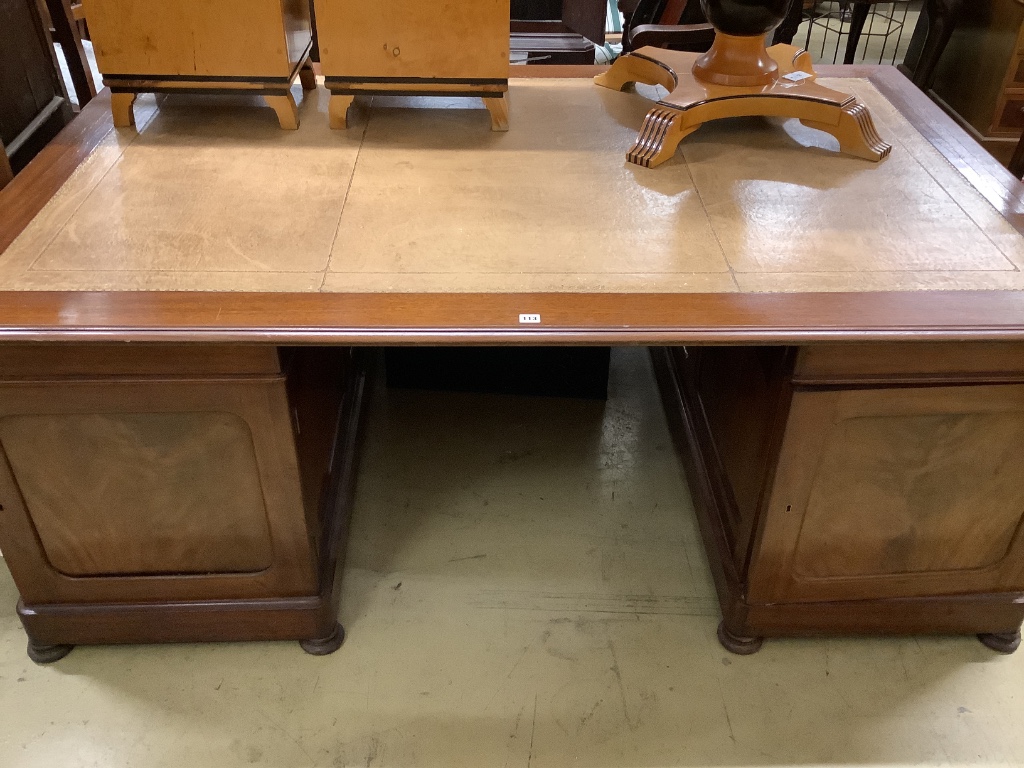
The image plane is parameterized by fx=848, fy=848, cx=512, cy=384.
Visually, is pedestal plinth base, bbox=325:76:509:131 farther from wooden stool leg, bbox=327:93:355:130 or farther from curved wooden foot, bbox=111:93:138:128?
curved wooden foot, bbox=111:93:138:128

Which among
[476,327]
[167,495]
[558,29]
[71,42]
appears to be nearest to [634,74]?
[476,327]

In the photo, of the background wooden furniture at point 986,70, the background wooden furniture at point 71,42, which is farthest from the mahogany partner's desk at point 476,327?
the background wooden furniture at point 986,70

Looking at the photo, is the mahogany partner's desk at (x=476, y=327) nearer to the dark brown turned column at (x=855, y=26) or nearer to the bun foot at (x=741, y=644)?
the bun foot at (x=741, y=644)

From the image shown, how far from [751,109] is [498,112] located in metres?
0.43

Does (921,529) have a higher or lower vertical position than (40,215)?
lower

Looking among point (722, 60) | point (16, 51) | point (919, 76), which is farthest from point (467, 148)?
point (919, 76)

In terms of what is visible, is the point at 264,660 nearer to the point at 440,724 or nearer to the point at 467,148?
the point at 440,724

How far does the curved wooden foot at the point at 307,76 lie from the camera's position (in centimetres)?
161

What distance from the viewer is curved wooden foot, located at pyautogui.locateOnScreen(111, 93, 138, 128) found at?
1426 millimetres

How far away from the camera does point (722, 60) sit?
1.44 metres

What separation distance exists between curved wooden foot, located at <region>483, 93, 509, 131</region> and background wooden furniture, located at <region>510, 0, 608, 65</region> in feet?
3.20

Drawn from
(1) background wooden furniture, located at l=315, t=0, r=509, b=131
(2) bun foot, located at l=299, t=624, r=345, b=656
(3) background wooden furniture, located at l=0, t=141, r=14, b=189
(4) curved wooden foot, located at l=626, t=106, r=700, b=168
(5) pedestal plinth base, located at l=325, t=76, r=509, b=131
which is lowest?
(2) bun foot, located at l=299, t=624, r=345, b=656

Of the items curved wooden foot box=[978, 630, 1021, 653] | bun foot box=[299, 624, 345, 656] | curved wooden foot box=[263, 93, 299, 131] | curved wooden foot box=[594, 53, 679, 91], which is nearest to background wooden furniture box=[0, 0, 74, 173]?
curved wooden foot box=[263, 93, 299, 131]

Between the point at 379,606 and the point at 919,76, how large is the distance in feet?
9.49
